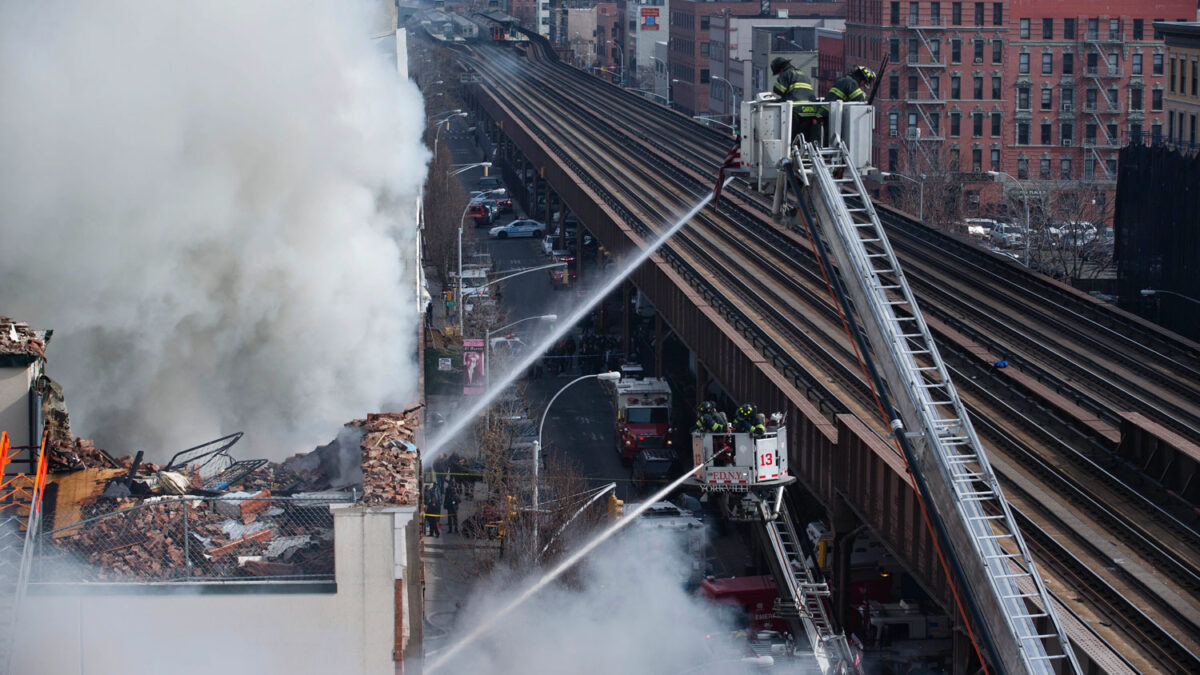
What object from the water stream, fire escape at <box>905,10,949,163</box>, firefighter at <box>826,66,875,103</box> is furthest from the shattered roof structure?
fire escape at <box>905,10,949,163</box>

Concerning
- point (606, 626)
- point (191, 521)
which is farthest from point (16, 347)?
point (606, 626)

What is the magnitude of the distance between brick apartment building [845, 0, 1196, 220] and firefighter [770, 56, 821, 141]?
2550 inches

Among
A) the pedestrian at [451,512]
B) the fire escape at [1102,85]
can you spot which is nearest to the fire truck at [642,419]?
the pedestrian at [451,512]

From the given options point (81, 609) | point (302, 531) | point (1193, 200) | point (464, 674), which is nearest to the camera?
point (81, 609)

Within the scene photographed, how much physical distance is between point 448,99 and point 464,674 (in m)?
89.9

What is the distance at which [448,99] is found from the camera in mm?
112000

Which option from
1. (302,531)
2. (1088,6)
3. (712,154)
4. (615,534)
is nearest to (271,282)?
(615,534)

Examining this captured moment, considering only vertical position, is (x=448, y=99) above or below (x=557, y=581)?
above

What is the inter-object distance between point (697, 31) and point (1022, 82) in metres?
42.5

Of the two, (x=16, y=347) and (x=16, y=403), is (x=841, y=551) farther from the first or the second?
(x=16, y=347)

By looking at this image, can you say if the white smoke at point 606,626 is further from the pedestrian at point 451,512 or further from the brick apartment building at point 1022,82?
the brick apartment building at point 1022,82

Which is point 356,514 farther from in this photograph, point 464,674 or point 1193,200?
point 1193,200

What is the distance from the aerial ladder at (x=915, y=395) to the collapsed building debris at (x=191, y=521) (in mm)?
5955

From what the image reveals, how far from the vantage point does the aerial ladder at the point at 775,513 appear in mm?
25578
